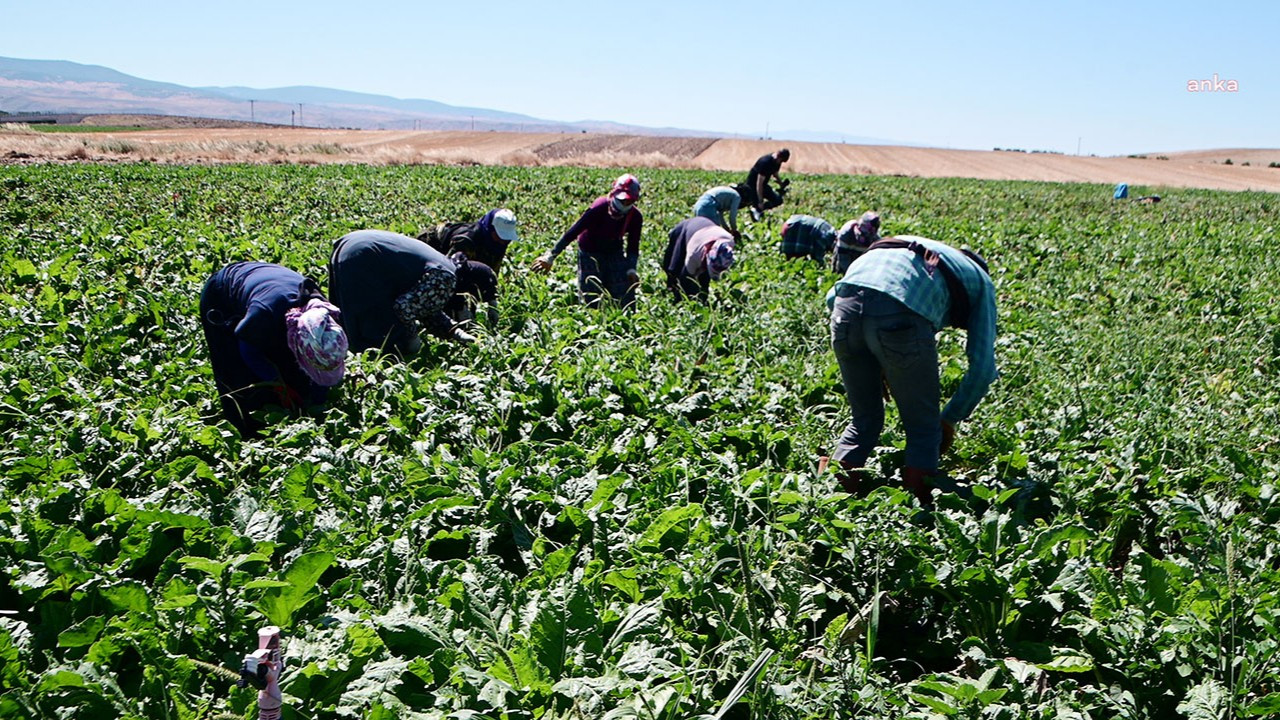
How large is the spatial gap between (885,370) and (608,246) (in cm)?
355

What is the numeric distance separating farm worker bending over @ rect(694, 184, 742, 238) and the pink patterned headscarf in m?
4.61

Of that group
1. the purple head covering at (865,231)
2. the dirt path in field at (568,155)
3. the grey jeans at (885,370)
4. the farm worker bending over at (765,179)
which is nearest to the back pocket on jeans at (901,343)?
the grey jeans at (885,370)

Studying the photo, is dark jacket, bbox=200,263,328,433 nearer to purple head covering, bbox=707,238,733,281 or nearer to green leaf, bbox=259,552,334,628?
green leaf, bbox=259,552,334,628

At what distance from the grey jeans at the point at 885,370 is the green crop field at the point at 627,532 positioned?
0.62 ft

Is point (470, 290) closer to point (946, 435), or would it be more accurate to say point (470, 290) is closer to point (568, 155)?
point (946, 435)

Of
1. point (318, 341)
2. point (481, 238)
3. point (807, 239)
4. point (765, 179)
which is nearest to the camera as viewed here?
point (318, 341)

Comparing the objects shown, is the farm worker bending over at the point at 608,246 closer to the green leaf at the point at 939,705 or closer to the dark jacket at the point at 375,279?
the dark jacket at the point at 375,279

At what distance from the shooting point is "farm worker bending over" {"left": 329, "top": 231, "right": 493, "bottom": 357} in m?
5.04

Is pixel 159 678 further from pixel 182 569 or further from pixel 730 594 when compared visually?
pixel 730 594

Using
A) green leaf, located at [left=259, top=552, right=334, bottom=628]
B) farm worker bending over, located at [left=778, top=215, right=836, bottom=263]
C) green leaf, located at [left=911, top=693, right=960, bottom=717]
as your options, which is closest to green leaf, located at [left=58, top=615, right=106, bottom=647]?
green leaf, located at [left=259, top=552, right=334, bottom=628]

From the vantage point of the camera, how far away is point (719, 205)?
8078 mm

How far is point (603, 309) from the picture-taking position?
21.9ft

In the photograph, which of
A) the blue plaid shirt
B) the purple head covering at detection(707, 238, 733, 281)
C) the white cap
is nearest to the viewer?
the blue plaid shirt

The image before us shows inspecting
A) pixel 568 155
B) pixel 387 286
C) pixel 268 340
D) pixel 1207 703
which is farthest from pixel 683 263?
pixel 568 155
